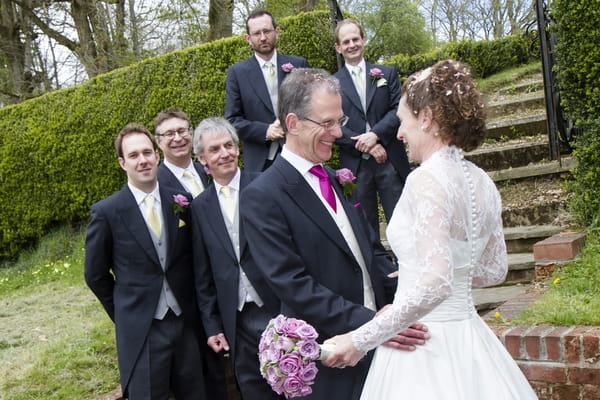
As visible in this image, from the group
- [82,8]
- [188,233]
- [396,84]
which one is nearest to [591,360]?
[188,233]

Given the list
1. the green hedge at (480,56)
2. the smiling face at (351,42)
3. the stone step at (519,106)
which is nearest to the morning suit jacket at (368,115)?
the smiling face at (351,42)

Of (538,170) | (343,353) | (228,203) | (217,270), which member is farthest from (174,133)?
(538,170)

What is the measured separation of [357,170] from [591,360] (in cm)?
249

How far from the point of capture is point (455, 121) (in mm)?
2084

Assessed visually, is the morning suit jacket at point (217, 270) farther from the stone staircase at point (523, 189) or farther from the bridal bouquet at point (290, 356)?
the stone staircase at point (523, 189)

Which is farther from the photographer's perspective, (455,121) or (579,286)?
(579,286)

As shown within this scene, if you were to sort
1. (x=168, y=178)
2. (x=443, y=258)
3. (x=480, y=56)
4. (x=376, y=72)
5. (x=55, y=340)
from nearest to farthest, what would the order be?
(x=443, y=258), (x=168, y=178), (x=376, y=72), (x=55, y=340), (x=480, y=56)

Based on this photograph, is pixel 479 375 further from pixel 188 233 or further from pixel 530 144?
pixel 530 144

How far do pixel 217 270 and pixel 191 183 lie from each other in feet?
3.25

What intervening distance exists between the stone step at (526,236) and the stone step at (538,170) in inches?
36.6

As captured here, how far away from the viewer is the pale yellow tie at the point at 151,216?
3607 mm

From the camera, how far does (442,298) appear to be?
1961 mm

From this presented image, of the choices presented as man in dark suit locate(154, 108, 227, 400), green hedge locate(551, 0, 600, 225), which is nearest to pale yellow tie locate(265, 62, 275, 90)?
man in dark suit locate(154, 108, 227, 400)

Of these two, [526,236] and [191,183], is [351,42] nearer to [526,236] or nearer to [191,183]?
[191,183]
